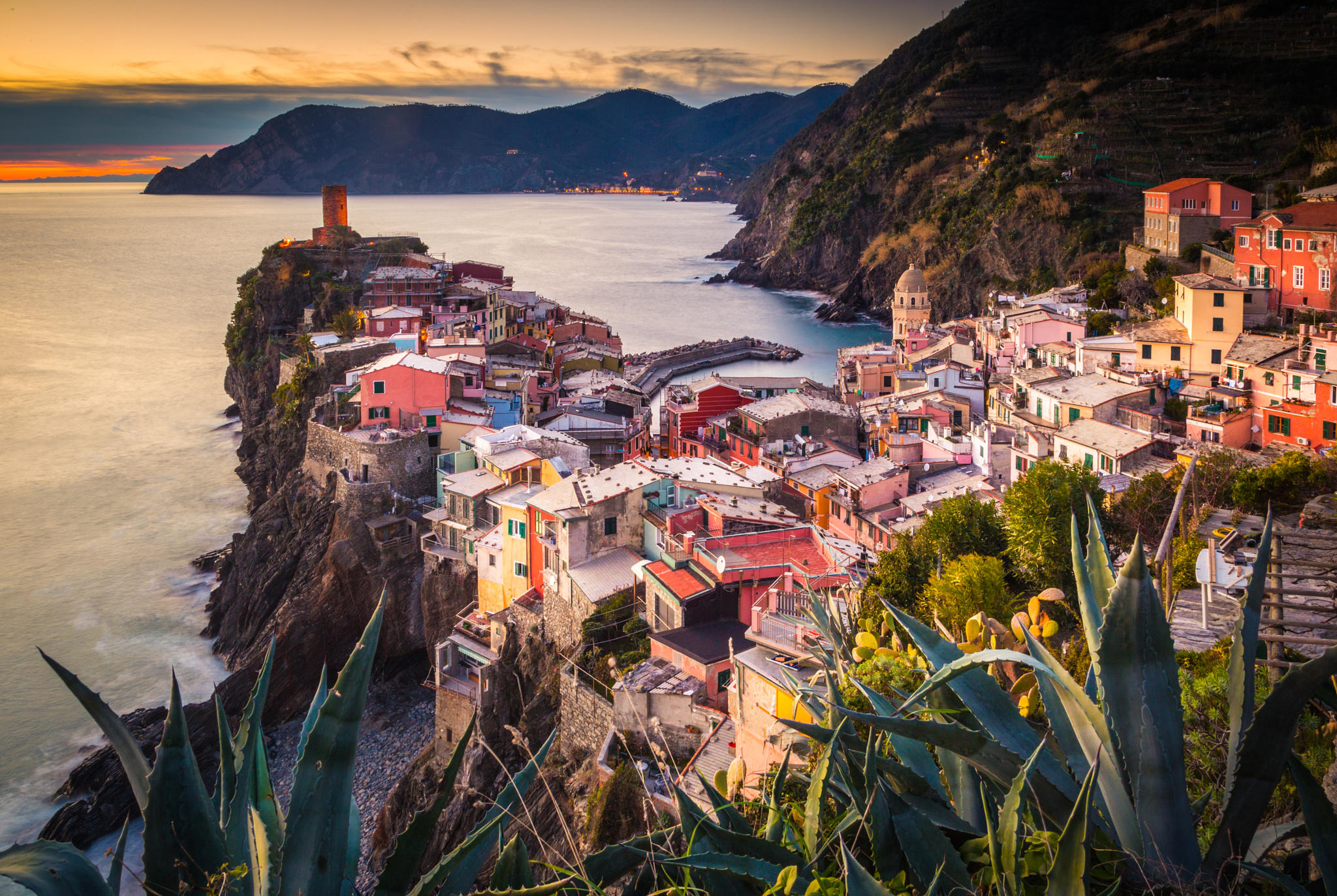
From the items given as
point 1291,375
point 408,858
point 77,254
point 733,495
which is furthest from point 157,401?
point 77,254

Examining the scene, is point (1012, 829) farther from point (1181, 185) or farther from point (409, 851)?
point (1181, 185)

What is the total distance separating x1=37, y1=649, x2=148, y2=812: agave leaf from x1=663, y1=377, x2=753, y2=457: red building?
647 inches

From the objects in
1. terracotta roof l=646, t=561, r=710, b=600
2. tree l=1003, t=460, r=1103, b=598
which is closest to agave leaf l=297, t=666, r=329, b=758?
tree l=1003, t=460, r=1103, b=598

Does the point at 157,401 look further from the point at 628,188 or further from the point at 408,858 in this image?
the point at 628,188

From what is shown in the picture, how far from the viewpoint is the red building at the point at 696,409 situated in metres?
18.7

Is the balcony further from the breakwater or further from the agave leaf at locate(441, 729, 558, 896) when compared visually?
the breakwater

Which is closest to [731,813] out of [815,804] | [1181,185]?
[815,804]

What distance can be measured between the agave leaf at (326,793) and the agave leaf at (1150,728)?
115 cm

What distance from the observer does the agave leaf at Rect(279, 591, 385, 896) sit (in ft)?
5.23

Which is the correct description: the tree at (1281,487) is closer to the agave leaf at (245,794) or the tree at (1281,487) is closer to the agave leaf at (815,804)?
the agave leaf at (815,804)

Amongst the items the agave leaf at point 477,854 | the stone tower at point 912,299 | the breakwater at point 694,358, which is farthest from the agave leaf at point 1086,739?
the stone tower at point 912,299

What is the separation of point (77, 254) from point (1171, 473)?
7515 cm

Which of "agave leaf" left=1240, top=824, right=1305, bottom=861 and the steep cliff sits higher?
the steep cliff

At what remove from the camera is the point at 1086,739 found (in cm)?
173
